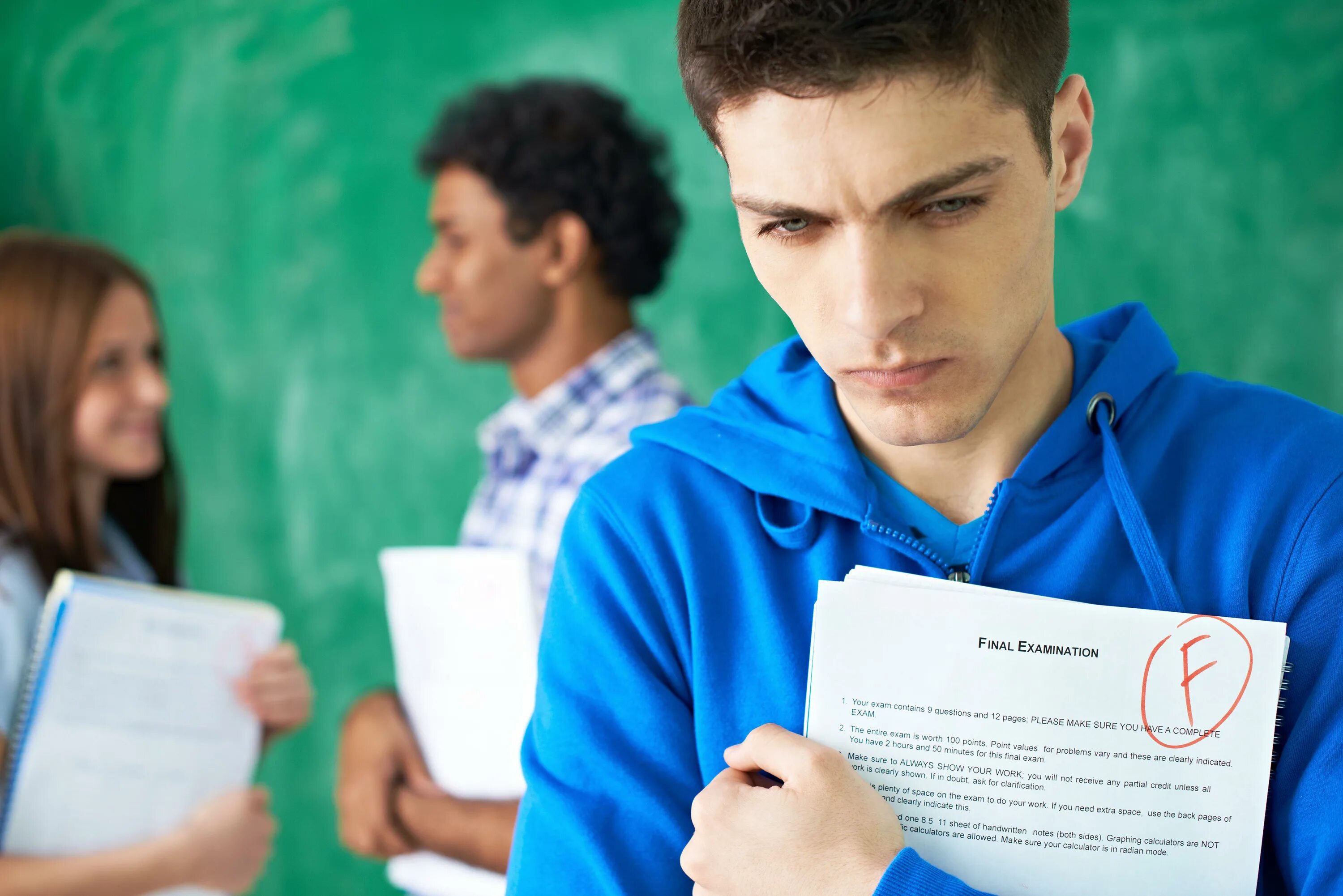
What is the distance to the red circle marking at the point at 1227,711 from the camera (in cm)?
78

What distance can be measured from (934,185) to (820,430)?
0.24 metres

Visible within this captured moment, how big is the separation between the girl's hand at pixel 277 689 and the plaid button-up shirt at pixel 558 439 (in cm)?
36

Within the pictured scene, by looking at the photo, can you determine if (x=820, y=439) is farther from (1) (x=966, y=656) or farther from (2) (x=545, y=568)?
(2) (x=545, y=568)

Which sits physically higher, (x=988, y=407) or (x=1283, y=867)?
(x=988, y=407)

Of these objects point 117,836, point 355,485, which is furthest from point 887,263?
point 355,485

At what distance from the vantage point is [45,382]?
1.94 m

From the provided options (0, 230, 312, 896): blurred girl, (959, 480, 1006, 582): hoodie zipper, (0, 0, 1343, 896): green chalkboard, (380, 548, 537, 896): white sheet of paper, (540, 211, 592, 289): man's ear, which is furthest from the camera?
(0, 0, 1343, 896): green chalkboard

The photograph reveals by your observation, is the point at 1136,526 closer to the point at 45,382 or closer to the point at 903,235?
the point at 903,235

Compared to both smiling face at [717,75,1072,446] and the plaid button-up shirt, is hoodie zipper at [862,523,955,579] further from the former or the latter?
the plaid button-up shirt

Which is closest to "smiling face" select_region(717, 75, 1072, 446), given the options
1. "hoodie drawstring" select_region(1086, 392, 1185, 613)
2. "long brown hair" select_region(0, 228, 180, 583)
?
"hoodie drawstring" select_region(1086, 392, 1185, 613)

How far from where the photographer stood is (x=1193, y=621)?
792 mm

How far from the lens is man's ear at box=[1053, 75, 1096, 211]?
2.87 feet

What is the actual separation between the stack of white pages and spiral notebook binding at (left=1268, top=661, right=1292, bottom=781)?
1cm

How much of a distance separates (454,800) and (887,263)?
1.20 metres
